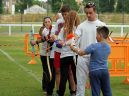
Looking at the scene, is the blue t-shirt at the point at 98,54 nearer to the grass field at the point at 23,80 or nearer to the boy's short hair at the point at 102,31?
the boy's short hair at the point at 102,31

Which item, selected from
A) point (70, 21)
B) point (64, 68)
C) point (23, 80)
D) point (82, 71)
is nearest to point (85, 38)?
point (82, 71)

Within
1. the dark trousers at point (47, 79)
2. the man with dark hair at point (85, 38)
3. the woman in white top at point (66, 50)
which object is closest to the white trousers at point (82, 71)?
the man with dark hair at point (85, 38)

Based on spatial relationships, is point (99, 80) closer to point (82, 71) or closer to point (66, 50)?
point (82, 71)

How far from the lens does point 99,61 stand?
7.42m

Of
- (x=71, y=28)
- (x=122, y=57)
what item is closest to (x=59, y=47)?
(x=71, y=28)

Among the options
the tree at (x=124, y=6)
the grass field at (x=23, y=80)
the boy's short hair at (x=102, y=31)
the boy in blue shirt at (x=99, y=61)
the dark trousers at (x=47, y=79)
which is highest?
the tree at (x=124, y=6)

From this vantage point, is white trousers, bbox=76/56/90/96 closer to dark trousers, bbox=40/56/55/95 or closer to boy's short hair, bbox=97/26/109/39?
boy's short hair, bbox=97/26/109/39

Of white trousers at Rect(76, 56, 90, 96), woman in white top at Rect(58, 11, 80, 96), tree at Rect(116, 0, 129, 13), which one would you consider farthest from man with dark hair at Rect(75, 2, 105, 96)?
tree at Rect(116, 0, 129, 13)

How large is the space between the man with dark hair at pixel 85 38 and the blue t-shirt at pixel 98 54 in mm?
481

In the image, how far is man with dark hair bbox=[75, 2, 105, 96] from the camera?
7938 mm

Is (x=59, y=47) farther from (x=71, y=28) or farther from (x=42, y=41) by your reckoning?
(x=42, y=41)

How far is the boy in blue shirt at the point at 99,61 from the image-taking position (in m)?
7.31

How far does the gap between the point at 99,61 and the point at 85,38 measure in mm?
848

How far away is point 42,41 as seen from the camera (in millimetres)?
10328
